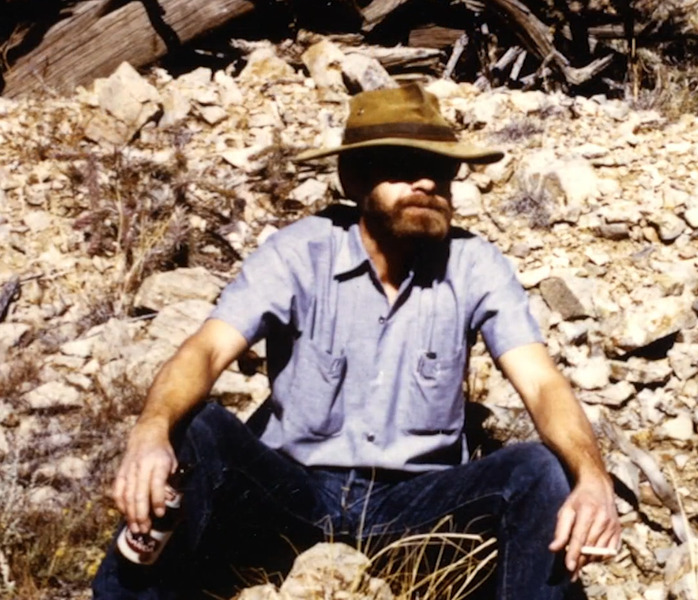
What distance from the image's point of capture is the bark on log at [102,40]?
20.7 ft

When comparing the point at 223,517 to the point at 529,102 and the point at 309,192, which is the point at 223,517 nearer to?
the point at 309,192

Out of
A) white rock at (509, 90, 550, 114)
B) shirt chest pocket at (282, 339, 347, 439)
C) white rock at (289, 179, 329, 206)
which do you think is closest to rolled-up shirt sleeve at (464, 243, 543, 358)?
shirt chest pocket at (282, 339, 347, 439)

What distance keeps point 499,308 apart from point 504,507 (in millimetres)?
630

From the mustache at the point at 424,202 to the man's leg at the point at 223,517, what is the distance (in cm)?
87

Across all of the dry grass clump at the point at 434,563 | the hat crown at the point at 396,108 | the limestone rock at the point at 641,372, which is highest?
the hat crown at the point at 396,108

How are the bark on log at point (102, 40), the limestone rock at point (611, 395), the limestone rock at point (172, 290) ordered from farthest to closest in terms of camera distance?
the bark on log at point (102, 40) → the limestone rock at point (172, 290) → the limestone rock at point (611, 395)

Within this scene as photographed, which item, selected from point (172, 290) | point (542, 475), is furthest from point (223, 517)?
point (172, 290)

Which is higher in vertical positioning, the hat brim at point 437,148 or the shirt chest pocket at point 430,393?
the hat brim at point 437,148

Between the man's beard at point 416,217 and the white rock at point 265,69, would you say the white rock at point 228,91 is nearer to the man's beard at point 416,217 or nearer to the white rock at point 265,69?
the white rock at point 265,69

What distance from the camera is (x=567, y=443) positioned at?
2.66m

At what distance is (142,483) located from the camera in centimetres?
239

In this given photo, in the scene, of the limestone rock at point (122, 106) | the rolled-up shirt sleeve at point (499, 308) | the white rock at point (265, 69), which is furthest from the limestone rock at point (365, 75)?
the rolled-up shirt sleeve at point (499, 308)

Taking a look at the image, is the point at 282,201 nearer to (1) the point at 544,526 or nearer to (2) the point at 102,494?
(2) the point at 102,494

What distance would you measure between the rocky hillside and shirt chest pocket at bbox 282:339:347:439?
83cm
